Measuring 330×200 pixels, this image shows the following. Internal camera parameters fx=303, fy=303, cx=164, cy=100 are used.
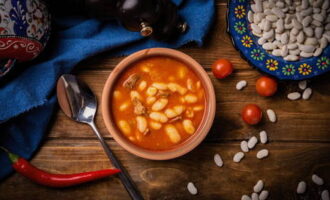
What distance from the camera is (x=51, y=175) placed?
4.23ft

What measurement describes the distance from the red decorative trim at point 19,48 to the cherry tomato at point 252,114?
895 millimetres

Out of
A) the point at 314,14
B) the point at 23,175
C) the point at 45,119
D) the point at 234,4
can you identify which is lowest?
the point at 23,175

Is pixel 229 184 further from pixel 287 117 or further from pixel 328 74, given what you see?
pixel 328 74

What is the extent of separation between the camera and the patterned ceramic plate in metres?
1.31

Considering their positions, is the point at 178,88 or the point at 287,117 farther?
the point at 287,117

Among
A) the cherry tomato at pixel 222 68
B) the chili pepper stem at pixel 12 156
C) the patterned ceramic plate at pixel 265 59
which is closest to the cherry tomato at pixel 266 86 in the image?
the patterned ceramic plate at pixel 265 59

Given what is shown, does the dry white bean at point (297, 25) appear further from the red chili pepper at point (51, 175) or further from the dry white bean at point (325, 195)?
the red chili pepper at point (51, 175)

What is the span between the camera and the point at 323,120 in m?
1.39

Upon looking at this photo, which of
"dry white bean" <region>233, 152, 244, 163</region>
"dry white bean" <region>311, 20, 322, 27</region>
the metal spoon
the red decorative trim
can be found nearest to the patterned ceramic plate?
"dry white bean" <region>311, 20, 322, 27</region>

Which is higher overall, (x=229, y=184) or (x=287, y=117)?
(x=287, y=117)

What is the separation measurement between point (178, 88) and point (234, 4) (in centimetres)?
46

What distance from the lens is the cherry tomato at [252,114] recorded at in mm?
1297

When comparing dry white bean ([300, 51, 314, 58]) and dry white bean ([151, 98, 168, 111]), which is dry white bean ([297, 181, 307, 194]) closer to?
dry white bean ([300, 51, 314, 58])

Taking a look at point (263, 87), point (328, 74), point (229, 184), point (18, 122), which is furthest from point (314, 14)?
point (18, 122)
